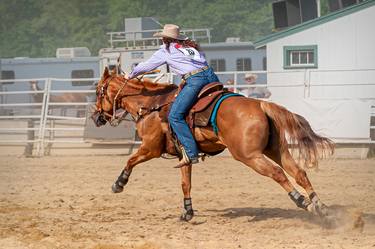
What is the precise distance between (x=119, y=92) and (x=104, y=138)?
20.9 ft

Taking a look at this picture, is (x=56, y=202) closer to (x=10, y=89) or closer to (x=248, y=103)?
(x=248, y=103)

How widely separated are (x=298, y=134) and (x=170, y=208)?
204 centimetres

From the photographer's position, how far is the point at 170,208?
27.5 ft

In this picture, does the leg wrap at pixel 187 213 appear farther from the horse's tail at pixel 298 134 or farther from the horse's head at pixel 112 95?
the horse's head at pixel 112 95

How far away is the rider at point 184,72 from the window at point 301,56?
11.6 meters

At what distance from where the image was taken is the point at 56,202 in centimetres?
885

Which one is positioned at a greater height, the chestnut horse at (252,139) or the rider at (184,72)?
the rider at (184,72)

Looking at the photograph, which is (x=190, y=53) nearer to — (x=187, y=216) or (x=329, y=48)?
(x=187, y=216)

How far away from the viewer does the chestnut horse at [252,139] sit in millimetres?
6824

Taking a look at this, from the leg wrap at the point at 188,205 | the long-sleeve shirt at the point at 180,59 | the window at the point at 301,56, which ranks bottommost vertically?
the leg wrap at the point at 188,205

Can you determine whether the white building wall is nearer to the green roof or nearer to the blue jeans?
the green roof

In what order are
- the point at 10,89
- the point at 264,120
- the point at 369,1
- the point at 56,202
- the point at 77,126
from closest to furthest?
the point at 264,120
the point at 56,202
the point at 77,126
the point at 369,1
the point at 10,89

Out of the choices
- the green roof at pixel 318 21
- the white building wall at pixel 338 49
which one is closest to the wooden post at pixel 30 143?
the white building wall at pixel 338 49

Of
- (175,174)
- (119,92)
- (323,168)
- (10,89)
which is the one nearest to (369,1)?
(323,168)
